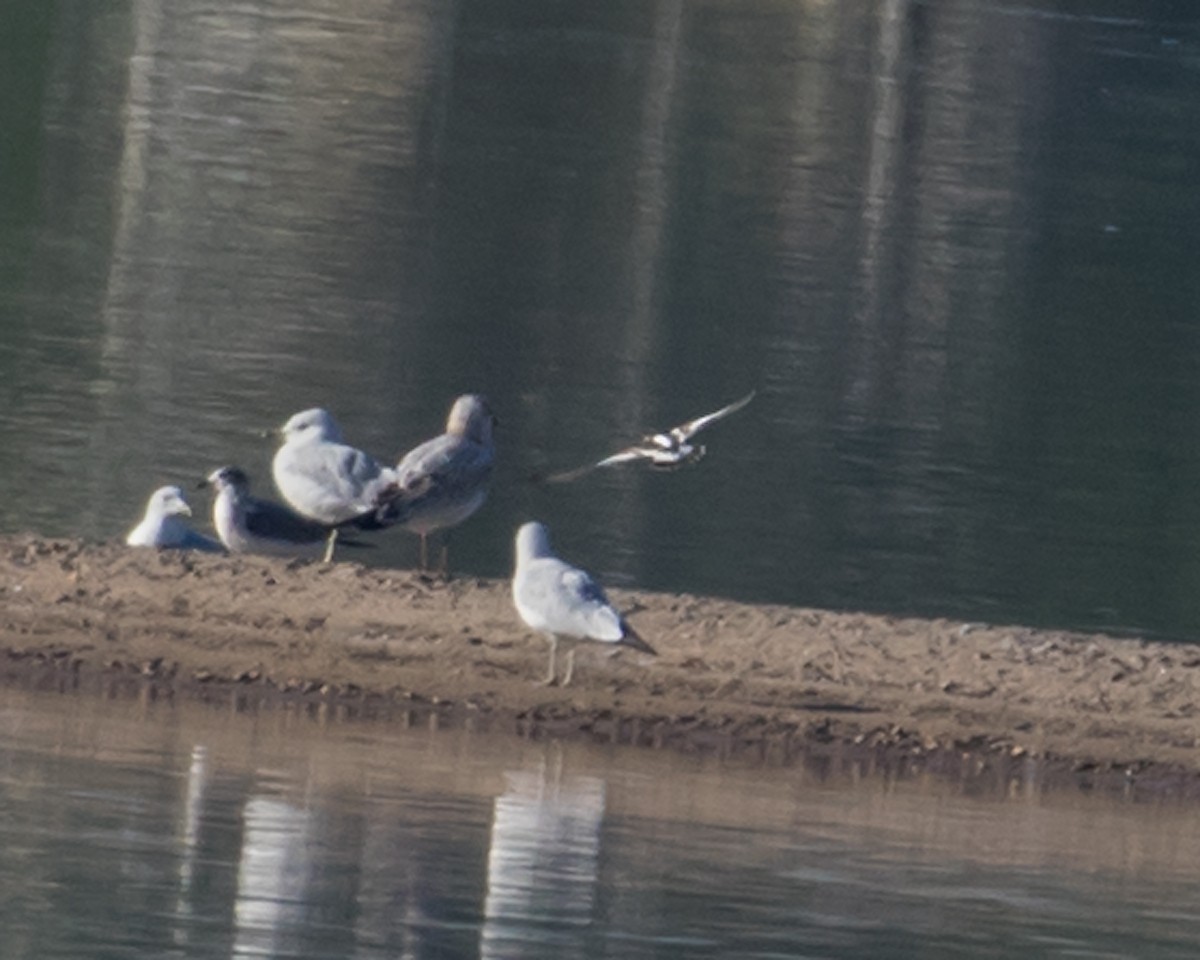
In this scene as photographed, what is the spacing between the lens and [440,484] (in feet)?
46.7

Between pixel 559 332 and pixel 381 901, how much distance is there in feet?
51.9

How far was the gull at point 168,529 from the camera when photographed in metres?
14.5

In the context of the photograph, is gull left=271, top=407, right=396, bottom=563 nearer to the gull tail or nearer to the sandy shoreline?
the sandy shoreline

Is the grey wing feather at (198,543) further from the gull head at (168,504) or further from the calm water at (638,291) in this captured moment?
the calm water at (638,291)

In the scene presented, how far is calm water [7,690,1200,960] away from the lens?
9273mm

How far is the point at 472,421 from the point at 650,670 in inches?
99.2

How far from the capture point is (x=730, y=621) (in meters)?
13.2

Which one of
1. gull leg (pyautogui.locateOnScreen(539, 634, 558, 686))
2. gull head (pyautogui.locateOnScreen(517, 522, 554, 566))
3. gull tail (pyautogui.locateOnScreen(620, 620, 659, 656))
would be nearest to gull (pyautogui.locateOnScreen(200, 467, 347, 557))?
gull head (pyautogui.locateOnScreen(517, 522, 554, 566))

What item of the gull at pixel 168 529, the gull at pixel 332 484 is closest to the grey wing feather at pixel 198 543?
the gull at pixel 168 529

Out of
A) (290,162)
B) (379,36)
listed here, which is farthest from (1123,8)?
(290,162)

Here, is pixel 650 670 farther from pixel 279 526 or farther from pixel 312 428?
pixel 312 428

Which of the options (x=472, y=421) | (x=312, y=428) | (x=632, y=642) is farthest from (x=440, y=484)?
(x=632, y=642)

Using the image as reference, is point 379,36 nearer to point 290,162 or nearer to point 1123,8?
point 290,162

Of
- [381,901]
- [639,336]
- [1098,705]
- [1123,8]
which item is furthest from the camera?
[1123,8]
